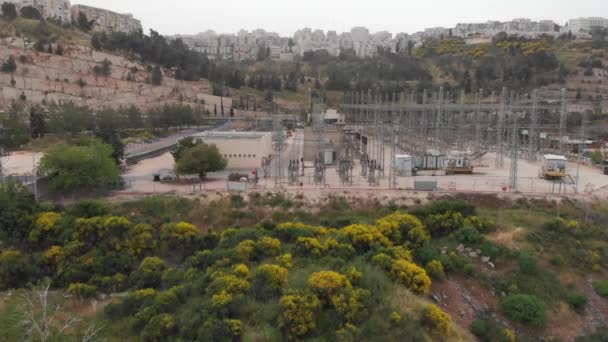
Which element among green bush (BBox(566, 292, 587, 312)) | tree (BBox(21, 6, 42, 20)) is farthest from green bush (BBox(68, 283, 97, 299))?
tree (BBox(21, 6, 42, 20))

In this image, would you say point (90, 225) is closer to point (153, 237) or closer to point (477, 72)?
point (153, 237)

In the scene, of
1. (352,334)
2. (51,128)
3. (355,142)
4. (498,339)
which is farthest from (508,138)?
(51,128)

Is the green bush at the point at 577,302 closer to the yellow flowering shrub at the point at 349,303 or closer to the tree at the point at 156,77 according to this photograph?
the yellow flowering shrub at the point at 349,303

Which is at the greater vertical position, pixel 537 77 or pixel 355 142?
pixel 537 77

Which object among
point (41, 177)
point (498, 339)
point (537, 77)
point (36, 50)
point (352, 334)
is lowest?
point (498, 339)

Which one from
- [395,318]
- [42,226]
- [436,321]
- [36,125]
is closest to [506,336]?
[436,321]

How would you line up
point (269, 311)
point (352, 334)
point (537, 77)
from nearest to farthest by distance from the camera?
1. point (352, 334)
2. point (269, 311)
3. point (537, 77)
